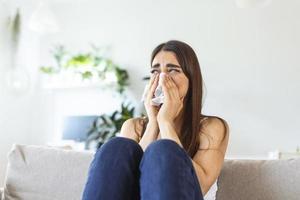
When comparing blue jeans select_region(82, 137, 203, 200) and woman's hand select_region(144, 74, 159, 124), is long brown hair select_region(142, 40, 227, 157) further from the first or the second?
blue jeans select_region(82, 137, 203, 200)

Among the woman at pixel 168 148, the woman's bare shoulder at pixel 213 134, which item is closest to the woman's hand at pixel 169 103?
the woman at pixel 168 148

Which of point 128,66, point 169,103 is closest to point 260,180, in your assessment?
point 169,103

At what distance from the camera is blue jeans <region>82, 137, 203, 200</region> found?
33.0 inches

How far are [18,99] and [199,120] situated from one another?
2.34 m

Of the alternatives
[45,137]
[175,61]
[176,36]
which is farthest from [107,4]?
[175,61]

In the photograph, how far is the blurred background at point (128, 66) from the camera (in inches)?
100

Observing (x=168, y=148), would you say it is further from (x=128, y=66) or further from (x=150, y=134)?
(x=128, y=66)

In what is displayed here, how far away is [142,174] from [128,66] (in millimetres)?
2192

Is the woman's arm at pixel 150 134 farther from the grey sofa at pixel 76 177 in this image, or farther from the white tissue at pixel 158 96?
the grey sofa at pixel 76 177

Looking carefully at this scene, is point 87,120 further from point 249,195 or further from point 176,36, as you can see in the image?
point 249,195

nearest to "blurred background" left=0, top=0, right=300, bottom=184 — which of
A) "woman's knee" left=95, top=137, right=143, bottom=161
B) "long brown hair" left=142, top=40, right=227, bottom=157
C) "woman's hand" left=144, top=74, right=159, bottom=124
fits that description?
"long brown hair" left=142, top=40, right=227, bottom=157

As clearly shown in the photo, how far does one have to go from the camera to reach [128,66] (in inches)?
120

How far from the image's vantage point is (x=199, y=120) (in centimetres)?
135

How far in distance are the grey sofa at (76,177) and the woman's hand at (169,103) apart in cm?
26
